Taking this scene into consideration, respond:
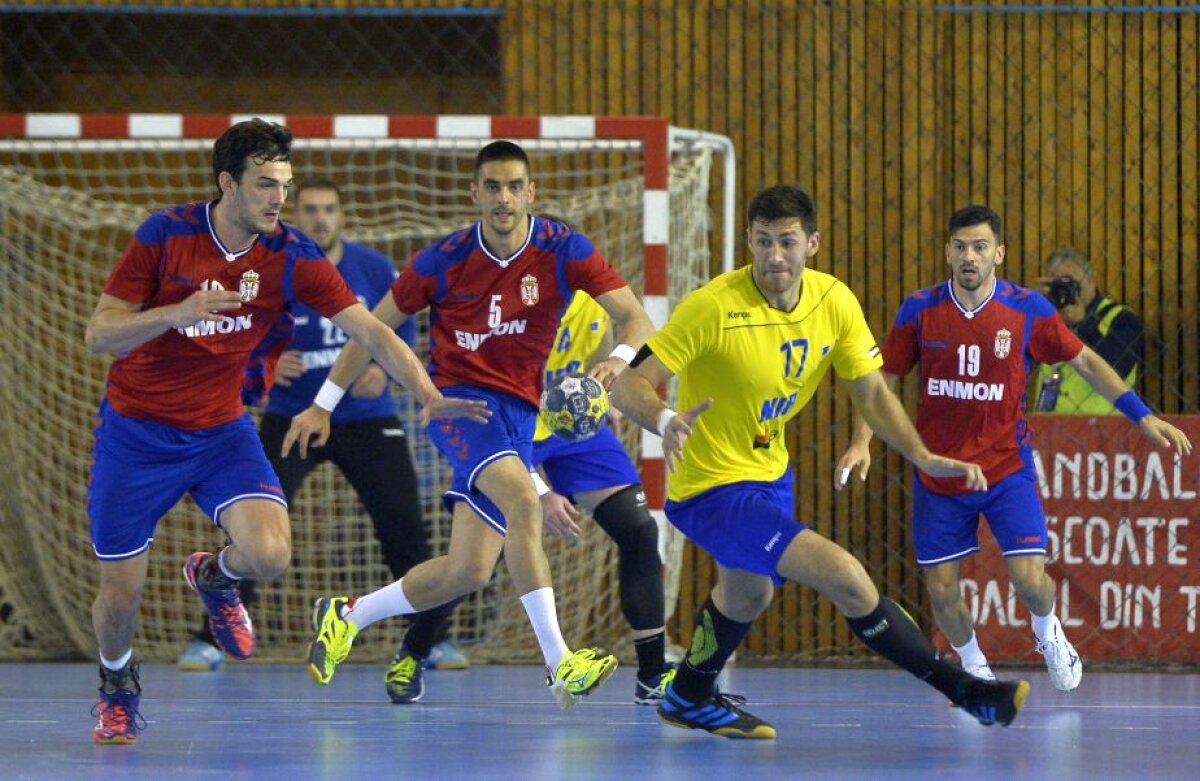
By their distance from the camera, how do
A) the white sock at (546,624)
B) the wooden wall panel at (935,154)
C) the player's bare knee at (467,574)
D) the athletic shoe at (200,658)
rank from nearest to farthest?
the white sock at (546,624) → the player's bare knee at (467,574) → the athletic shoe at (200,658) → the wooden wall panel at (935,154)

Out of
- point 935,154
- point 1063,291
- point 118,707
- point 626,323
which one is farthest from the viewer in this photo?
point 935,154

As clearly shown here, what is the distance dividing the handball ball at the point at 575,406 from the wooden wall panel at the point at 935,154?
3.38 m

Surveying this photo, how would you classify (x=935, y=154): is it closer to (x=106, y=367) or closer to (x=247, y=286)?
(x=106, y=367)

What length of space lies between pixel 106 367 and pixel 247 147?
404cm

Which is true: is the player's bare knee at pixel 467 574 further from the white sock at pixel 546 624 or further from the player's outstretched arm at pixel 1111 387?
the player's outstretched arm at pixel 1111 387

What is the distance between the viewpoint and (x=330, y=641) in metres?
6.34

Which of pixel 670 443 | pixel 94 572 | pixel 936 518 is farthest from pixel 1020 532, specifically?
pixel 94 572

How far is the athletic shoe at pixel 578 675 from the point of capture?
5.61 meters

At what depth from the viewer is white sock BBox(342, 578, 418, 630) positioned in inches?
248

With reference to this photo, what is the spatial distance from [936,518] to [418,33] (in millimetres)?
4501

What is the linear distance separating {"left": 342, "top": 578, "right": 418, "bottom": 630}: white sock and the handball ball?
96cm

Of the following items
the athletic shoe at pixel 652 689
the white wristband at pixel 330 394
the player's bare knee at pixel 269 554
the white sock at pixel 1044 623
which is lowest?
the athletic shoe at pixel 652 689

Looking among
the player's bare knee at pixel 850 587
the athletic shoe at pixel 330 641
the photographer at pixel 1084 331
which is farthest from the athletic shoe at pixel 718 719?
the photographer at pixel 1084 331

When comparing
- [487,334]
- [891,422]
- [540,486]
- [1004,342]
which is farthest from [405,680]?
[1004,342]
